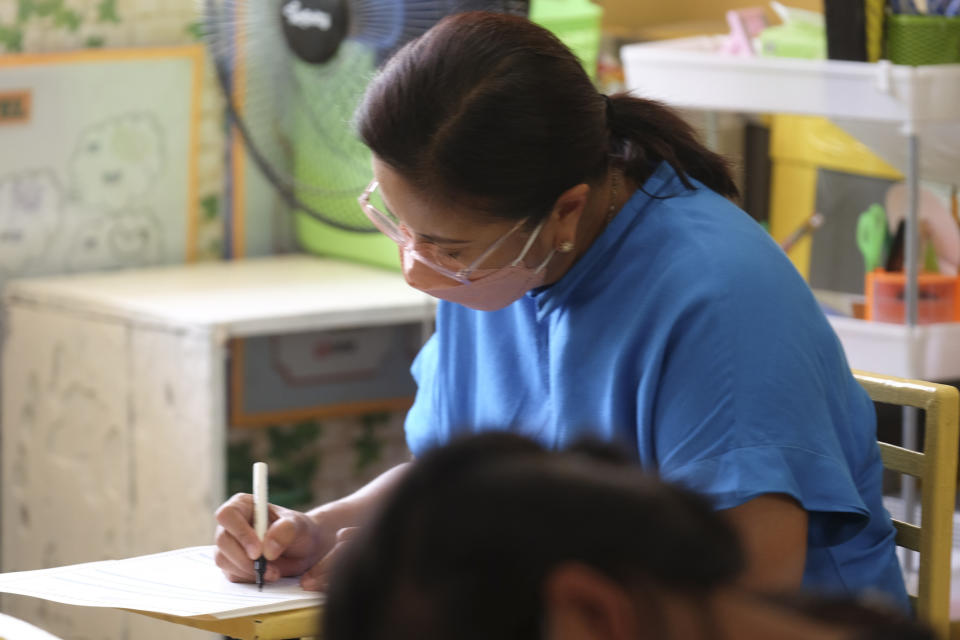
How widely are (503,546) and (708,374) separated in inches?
25.9

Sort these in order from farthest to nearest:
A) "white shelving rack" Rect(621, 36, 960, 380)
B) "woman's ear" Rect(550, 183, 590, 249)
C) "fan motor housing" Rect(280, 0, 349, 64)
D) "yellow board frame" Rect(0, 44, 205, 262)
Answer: "yellow board frame" Rect(0, 44, 205, 262), "fan motor housing" Rect(280, 0, 349, 64), "white shelving rack" Rect(621, 36, 960, 380), "woman's ear" Rect(550, 183, 590, 249)

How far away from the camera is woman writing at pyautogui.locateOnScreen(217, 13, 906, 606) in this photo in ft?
3.59

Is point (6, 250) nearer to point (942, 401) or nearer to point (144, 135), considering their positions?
point (144, 135)

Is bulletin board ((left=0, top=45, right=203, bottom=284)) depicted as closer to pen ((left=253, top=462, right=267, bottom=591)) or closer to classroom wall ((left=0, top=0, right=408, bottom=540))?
classroom wall ((left=0, top=0, right=408, bottom=540))

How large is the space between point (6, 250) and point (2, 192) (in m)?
0.10

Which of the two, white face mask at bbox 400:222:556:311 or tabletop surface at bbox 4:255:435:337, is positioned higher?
white face mask at bbox 400:222:556:311

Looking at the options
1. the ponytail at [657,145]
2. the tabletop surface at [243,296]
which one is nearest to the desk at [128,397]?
the tabletop surface at [243,296]

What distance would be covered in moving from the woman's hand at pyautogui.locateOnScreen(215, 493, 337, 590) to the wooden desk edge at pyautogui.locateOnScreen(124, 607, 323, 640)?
90mm

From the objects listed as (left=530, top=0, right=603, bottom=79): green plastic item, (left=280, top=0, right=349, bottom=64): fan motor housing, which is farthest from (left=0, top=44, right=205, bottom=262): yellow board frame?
(left=530, top=0, right=603, bottom=79): green plastic item

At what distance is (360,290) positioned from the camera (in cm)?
238

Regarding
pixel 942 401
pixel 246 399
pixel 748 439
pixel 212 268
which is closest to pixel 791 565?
pixel 748 439

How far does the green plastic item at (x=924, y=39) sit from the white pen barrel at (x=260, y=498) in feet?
3.43

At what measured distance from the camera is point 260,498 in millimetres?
1271

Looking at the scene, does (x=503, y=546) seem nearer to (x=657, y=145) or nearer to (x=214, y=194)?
(x=657, y=145)
